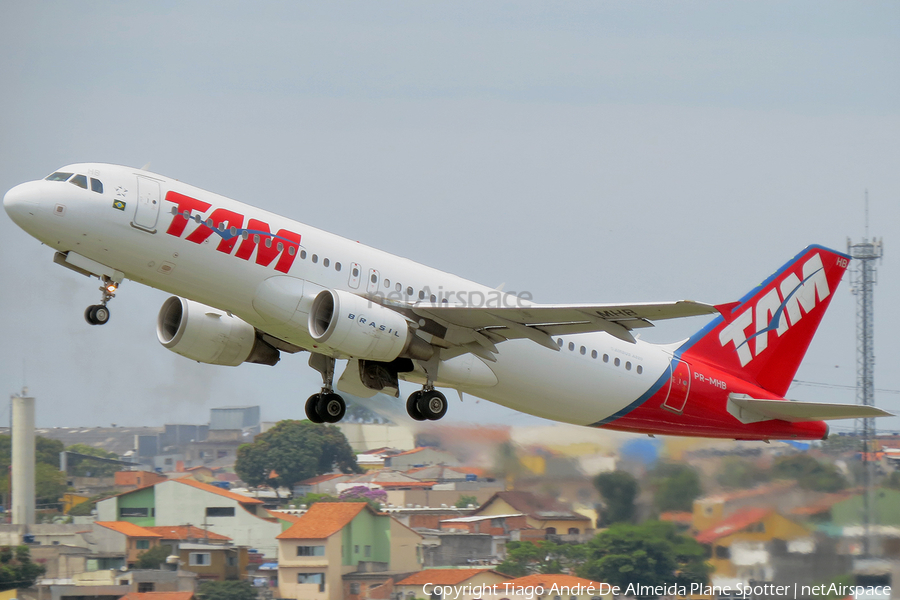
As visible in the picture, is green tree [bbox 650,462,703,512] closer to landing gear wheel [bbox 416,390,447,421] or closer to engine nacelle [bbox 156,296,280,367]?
landing gear wheel [bbox 416,390,447,421]

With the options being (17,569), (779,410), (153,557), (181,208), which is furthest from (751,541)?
(17,569)

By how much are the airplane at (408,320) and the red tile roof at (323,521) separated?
50.1ft

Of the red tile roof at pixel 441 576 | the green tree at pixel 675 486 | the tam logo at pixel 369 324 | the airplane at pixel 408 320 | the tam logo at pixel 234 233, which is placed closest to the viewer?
the airplane at pixel 408 320

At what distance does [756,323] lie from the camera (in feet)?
96.8

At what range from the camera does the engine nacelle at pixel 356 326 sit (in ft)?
72.5

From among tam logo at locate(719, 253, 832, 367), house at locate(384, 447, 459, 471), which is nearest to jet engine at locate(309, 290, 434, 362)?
tam logo at locate(719, 253, 832, 367)

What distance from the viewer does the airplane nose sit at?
2038cm

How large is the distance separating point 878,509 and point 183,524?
32.9 m

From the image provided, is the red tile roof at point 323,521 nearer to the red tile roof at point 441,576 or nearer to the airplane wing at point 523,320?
the red tile roof at point 441,576

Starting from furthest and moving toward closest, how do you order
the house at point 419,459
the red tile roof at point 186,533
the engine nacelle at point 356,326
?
the red tile roof at point 186,533 < the house at point 419,459 < the engine nacelle at point 356,326

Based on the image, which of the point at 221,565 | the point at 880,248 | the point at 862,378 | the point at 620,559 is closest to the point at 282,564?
the point at 221,565

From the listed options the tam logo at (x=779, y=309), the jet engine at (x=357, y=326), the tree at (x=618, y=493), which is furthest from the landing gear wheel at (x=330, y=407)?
the tam logo at (x=779, y=309)

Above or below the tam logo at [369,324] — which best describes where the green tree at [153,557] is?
below

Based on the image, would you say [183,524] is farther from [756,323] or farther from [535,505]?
[756,323]
